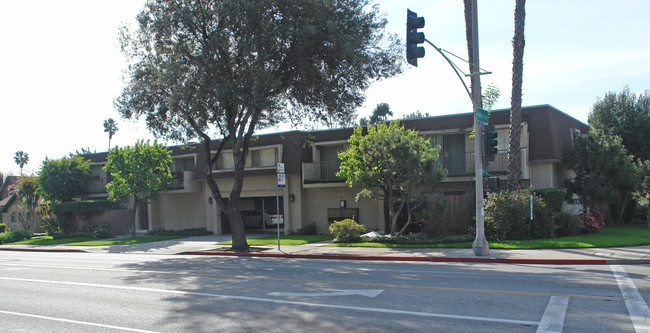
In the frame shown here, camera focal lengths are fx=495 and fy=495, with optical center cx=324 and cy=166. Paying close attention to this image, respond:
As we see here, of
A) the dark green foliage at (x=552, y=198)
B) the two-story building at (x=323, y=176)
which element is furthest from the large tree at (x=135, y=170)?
the dark green foliage at (x=552, y=198)

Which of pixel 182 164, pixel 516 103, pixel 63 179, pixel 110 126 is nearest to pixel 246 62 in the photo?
pixel 516 103

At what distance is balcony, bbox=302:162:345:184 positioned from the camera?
2702 centimetres

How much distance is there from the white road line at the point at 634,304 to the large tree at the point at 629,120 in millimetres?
21428

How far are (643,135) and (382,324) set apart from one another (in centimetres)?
2873

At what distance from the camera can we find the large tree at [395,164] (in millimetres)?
19359

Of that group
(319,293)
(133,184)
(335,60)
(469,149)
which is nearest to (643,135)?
(469,149)

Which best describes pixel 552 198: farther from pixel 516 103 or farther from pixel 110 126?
pixel 110 126

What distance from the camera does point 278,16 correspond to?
1808 centimetres

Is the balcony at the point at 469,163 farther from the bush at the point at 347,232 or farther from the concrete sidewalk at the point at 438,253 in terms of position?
the concrete sidewalk at the point at 438,253

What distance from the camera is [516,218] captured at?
61.2 ft

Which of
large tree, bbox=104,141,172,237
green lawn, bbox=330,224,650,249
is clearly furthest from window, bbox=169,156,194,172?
green lawn, bbox=330,224,650,249

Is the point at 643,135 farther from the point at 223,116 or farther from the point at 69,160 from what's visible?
the point at 69,160

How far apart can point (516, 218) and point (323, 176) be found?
11.9 metres

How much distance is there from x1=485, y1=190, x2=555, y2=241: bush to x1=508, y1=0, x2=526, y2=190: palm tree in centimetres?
104
